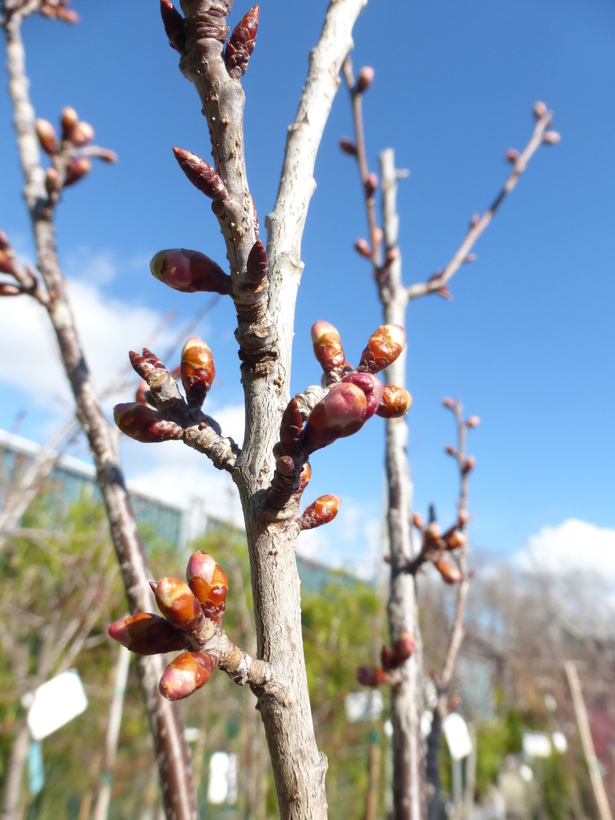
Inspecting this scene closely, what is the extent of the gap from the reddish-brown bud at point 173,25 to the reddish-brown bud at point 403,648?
166 centimetres

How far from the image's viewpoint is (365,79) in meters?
2.84

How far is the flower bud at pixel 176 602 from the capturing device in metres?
0.69

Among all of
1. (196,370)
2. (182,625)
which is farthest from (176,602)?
(196,370)

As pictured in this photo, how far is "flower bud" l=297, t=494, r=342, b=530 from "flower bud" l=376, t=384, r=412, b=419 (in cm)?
16

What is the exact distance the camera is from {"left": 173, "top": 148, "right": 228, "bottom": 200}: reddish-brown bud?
673 millimetres

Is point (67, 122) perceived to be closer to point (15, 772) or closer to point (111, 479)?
point (111, 479)

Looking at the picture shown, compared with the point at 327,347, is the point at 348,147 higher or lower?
higher

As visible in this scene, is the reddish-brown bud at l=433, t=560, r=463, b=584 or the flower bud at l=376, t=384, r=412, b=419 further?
the reddish-brown bud at l=433, t=560, r=463, b=584

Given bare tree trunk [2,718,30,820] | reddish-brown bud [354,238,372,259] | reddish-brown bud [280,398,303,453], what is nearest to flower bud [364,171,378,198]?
reddish-brown bud [354,238,372,259]

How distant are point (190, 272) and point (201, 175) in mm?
175

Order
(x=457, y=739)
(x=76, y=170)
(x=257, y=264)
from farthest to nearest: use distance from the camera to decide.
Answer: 1. (x=457, y=739)
2. (x=76, y=170)
3. (x=257, y=264)

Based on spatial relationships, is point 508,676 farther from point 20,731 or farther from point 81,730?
point 20,731

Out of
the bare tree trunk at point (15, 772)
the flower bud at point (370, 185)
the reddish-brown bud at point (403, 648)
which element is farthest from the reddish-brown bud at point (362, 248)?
the bare tree trunk at point (15, 772)

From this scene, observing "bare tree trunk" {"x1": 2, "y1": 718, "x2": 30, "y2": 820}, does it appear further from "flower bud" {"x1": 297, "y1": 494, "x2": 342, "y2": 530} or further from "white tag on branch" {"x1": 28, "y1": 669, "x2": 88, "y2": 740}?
"flower bud" {"x1": 297, "y1": 494, "x2": 342, "y2": 530}
